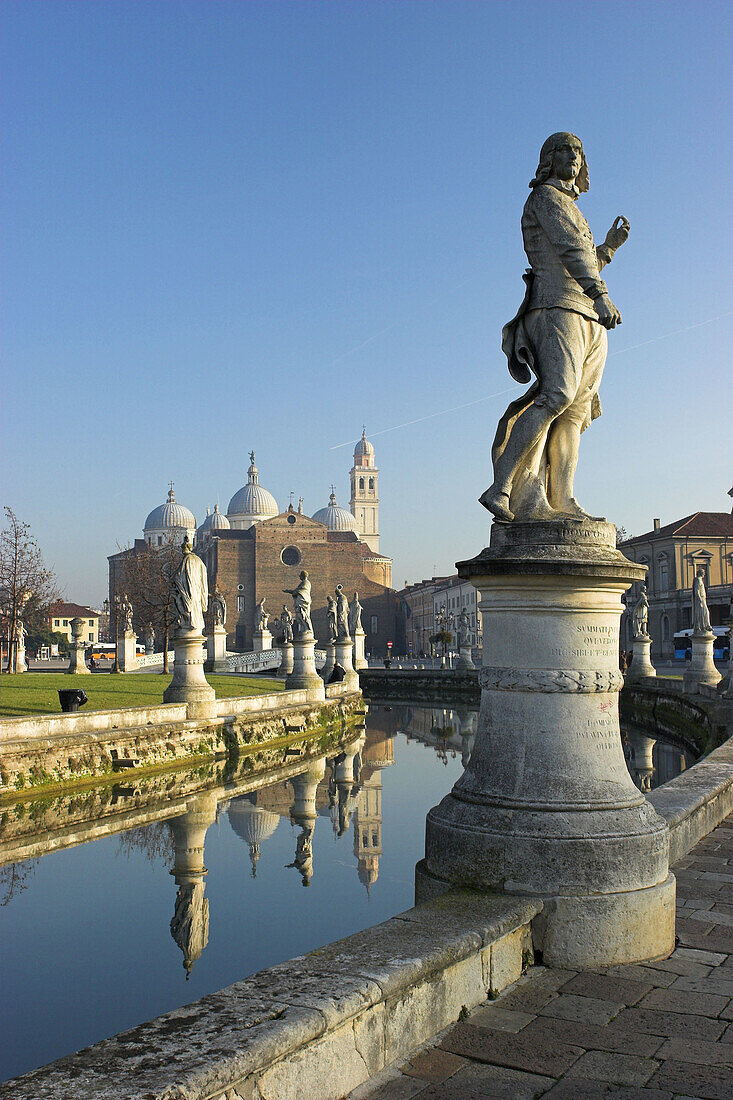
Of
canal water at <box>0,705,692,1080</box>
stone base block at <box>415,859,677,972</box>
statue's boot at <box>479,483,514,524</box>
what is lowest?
canal water at <box>0,705,692,1080</box>

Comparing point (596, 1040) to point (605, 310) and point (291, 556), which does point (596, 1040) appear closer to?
point (605, 310)

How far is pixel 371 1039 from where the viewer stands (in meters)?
2.89

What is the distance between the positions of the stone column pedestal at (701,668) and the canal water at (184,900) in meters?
9.10

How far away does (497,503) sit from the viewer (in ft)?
15.1

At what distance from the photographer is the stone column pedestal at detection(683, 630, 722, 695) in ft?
74.5

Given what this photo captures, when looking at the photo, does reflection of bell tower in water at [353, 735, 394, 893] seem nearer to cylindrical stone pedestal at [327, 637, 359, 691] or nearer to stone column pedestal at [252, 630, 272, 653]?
cylindrical stone pedestal at [327, 637, 359, 691]

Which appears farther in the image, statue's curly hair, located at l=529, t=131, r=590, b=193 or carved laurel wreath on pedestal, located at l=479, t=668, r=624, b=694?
statue's curly hair, located at l=529, t=131, r=590, b=193

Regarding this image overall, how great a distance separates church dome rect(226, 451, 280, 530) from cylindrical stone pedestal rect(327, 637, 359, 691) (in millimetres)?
65451

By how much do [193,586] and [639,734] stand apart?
12684mm

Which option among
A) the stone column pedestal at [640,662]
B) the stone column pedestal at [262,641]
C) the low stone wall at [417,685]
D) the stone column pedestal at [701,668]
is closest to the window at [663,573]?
the low stone wall at [417,685]

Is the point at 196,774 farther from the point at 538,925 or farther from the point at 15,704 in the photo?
the point at 538,925

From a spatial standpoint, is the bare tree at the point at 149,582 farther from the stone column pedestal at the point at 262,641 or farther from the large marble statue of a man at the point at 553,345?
the large marble statue of a man at the point at 553,345

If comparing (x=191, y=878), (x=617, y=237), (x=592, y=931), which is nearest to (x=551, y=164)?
(x=617, y=237)

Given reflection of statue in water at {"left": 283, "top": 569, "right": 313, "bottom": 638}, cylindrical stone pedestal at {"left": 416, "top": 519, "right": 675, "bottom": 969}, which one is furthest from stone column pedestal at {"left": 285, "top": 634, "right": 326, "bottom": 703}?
cylindrical stone pedestal at {"left": 416, "top": 519, "right": 675, "bottom": 969}
